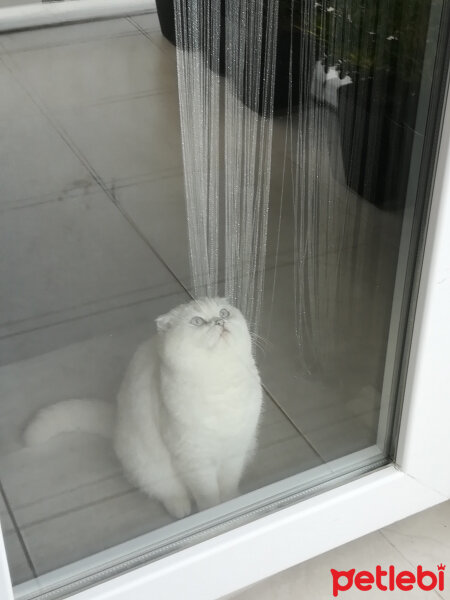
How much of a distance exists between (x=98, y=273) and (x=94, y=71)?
20 cm

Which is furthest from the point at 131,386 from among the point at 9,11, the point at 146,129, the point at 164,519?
the point at 9,11

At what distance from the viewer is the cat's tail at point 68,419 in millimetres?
805

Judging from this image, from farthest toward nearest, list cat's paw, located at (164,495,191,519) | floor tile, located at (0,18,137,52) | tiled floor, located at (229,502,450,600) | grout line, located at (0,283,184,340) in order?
tiled floor, located at (229,502,450,600) → cat's paw, located at (164,495,191,519) → grout line, located at (0,283,184,340) → floor tile, located at (0,18,137,52)

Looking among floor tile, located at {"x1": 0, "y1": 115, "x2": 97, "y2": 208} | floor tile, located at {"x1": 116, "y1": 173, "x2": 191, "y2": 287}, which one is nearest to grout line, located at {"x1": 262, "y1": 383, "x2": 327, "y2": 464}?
floor tile, located at {"x1": 116, "y1": 173, "x2": 191, "y2": 287}

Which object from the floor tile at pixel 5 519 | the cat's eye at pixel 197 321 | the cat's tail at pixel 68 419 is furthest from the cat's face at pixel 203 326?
the floor tile at pixel 5 519

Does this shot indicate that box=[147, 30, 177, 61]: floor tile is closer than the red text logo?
Yes

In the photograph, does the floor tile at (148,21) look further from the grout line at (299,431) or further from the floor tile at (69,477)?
the grout line at (299,431)

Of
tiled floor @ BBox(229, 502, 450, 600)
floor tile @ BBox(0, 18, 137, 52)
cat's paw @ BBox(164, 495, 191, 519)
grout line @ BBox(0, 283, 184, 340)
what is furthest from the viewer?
tiled floor @ BBox(229, 502, 450, 600)

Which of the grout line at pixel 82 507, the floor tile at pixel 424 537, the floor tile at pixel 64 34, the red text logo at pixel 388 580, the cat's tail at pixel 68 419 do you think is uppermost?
the floor tile at pixel 64 34

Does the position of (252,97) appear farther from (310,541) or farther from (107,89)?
(310,541)

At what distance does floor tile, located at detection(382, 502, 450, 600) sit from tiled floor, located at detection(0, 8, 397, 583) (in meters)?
0.22

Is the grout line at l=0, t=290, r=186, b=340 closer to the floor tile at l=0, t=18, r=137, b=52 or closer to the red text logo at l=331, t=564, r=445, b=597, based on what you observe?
the floor tile at l=0, t=18, r=137, b=52

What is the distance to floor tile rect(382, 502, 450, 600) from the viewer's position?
1.06m

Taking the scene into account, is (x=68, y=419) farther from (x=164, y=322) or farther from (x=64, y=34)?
(x=64, y=34)
